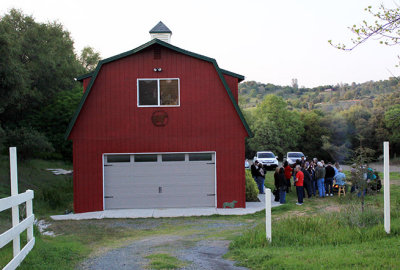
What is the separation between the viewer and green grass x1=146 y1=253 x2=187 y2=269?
293 inches

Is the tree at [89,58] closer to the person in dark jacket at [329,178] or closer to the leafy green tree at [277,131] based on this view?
the leafy green tree at [277,131]

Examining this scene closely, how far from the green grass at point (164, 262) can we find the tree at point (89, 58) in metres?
50.0

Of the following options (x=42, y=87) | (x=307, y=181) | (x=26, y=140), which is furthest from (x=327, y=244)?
(x=42, y=87)

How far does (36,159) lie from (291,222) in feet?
94.8

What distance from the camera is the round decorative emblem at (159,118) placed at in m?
17.5

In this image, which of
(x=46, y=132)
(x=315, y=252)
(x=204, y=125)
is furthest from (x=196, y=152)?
(x=46, y=132)

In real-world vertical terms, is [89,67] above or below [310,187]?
above

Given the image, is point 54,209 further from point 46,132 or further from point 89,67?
point 89,67

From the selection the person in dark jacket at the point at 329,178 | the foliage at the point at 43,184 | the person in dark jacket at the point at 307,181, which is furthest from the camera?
the person in dark jacket at the point at 329,178

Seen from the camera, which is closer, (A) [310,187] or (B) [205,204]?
(B) [205,204]

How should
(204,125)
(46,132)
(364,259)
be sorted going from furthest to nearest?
(46,132), (204,125), (364,259)

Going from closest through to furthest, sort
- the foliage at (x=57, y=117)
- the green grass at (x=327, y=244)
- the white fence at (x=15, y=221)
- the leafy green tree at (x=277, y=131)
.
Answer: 1. the white fence at (x=15, y=221)
2. the green grass at (x=327, y=244)
3. the foliage at (x=57, y=117)
4. the leafy green tree at (x=277, y=131)

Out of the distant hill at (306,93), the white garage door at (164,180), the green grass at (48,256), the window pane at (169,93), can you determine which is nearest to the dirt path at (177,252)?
the green grass at (48,256)

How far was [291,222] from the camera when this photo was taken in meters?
9.70
